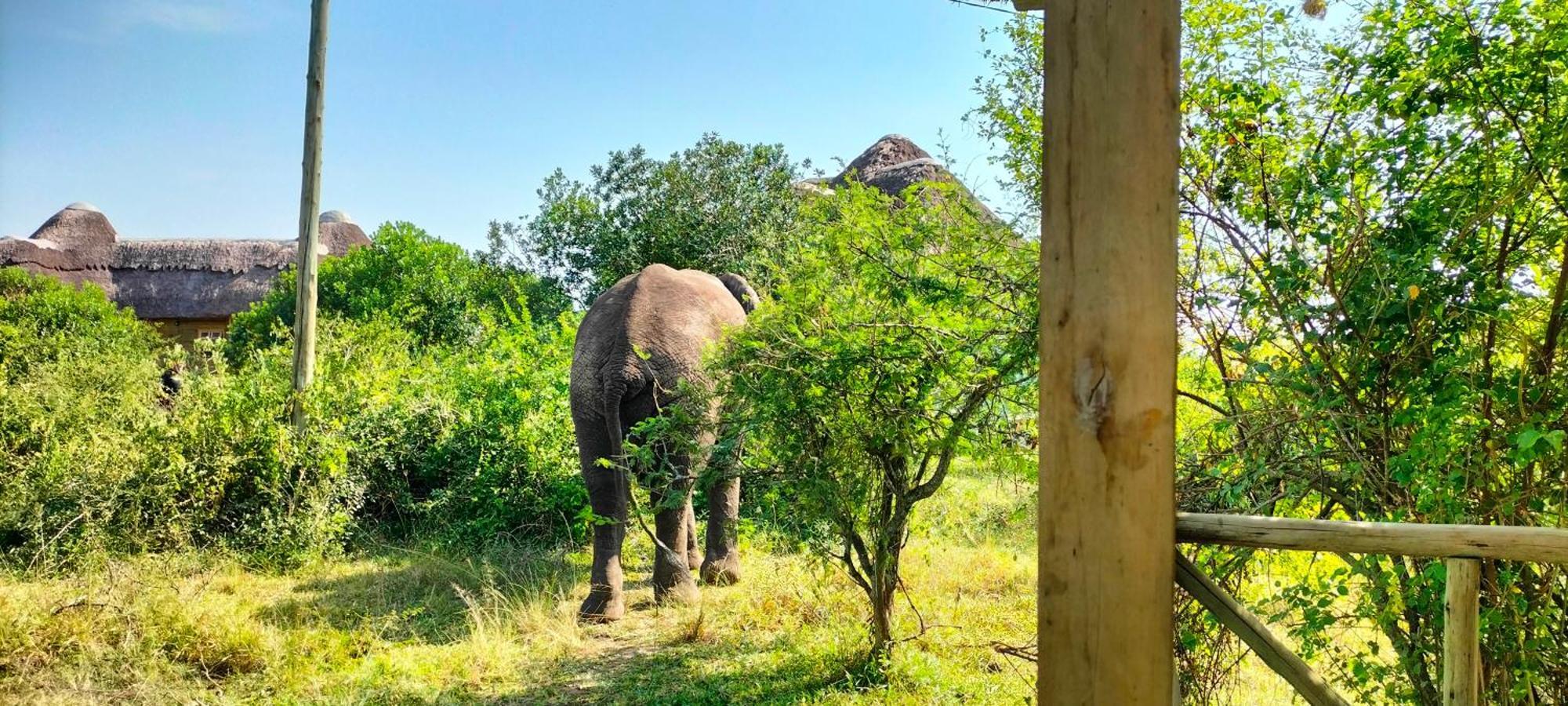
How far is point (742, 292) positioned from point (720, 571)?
2.22 metres

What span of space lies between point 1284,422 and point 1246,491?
0.27 m

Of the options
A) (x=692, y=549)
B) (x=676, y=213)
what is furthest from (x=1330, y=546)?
(x=676, y=213)

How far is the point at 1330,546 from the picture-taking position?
169 centimetres

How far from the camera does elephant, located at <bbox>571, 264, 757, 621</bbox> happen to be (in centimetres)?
527

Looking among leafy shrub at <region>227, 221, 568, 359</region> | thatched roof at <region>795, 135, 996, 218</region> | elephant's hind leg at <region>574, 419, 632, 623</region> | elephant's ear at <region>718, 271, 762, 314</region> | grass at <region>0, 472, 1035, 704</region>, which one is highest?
thatched roof at <region>795, 135, 996, 218</region>

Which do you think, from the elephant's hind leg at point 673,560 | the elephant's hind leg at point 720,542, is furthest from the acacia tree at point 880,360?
the elephant's hind leg at point 720,542

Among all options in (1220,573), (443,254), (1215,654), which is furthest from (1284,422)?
(443,254)

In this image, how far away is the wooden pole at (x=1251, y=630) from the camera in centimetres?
162

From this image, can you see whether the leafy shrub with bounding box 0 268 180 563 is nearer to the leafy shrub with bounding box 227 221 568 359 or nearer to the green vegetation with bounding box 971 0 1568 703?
the leafy shrub with bounding box 227 221 568 359

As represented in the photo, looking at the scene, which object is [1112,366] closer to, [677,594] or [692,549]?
[677,594]

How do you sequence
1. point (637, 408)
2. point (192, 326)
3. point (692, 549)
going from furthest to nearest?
point (192, 326), point (692, 549), point (637, 408)

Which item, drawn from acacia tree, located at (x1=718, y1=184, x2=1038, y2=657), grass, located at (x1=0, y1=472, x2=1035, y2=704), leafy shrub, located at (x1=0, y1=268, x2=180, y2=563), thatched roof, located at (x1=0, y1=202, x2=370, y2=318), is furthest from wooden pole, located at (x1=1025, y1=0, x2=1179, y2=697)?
thatched roof, located at (x1=0, y1=202, x2=370, y2=318)

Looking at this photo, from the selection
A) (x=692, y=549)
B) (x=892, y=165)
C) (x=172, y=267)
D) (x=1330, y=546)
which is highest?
(x=892, y=165)

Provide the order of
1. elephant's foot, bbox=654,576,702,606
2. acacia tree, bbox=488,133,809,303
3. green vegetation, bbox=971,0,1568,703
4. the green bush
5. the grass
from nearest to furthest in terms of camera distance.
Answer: green vegetation, bbox=971,0,1568,703 → the grass → elephant's foot, bbox=654,576,702,606 → the green bush → acacia tree, bbox=488,133,809,303
